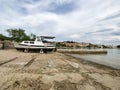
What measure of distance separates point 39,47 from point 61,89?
22361 millimetres

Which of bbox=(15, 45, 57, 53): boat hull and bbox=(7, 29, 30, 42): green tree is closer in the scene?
bbox=(15, 45, 57, 53): boat hull

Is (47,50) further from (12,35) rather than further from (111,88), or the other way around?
(12,35)

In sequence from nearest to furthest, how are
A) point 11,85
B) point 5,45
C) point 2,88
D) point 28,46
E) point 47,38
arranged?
point 2,88 → point 11,85 → point 28,46 → point 47,38 → point 5,45

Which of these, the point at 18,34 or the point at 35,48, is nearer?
the point at 35,48

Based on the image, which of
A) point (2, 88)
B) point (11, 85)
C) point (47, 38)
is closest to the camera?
point (2, 88)

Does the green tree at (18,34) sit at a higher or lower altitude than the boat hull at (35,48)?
higher

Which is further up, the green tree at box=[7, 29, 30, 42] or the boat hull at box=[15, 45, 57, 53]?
the green tree at box=[7, 29, 30, 42]

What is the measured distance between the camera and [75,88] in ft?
15.5

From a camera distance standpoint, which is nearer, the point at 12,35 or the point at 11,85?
the point at 11,85

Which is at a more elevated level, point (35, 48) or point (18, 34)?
point (18, 34)

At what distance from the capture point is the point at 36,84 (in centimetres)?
500

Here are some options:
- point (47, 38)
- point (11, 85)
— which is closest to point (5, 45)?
point (47, 38)

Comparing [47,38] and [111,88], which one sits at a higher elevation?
[47,38]

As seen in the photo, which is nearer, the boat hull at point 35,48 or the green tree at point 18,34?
the boat hull at point 35,48
